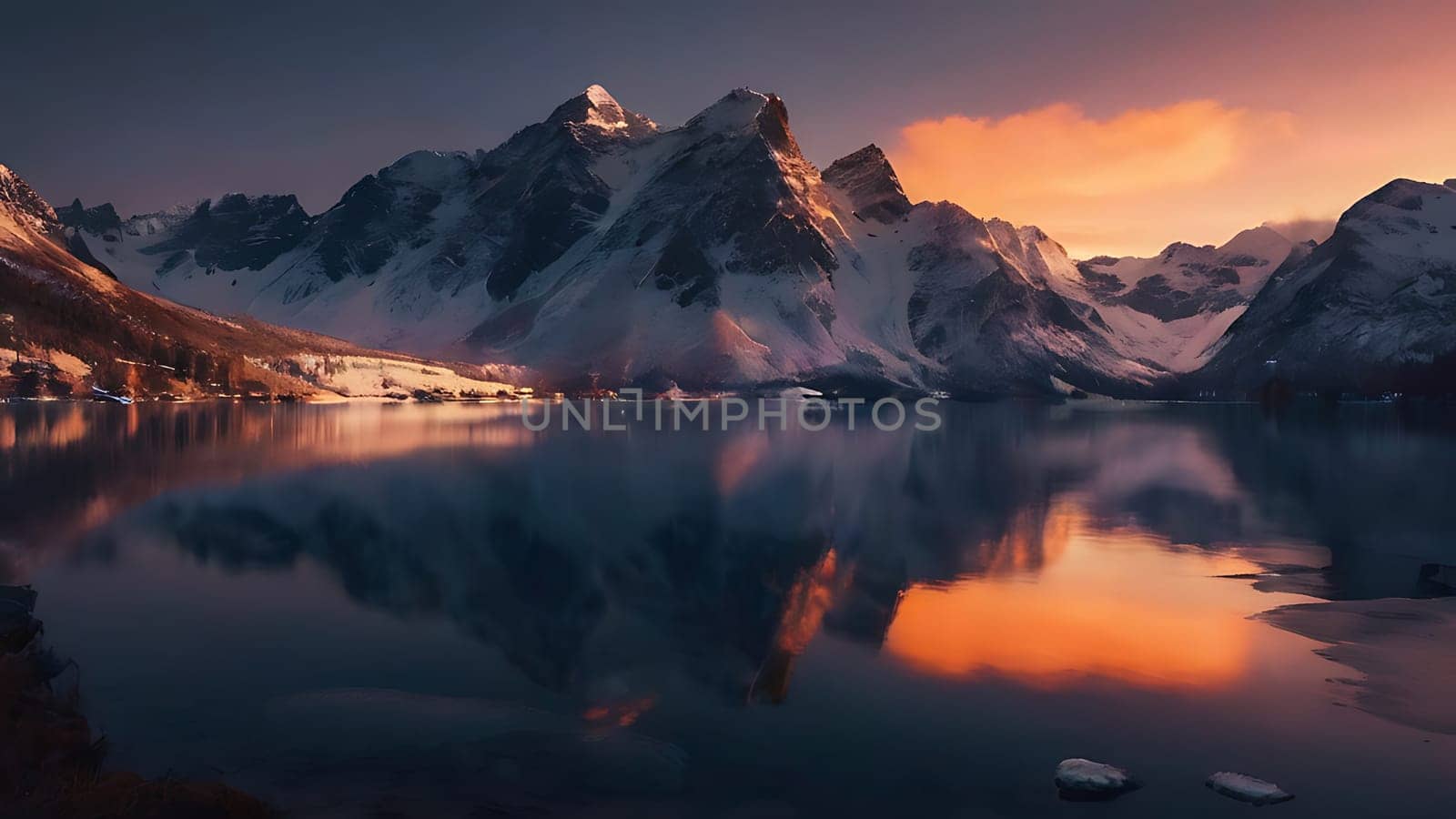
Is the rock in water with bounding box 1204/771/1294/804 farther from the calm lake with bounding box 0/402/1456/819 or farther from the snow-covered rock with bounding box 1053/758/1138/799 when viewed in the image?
the snow-covered rock with bounding box 1053/758/1138/799

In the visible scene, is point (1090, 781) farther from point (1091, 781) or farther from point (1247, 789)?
point (1247, 789)

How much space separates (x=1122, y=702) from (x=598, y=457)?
73775 millimetres

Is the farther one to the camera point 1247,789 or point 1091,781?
point 1091,781

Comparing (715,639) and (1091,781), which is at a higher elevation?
(1091,781)

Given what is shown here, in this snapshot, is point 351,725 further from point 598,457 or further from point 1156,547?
point 598,457

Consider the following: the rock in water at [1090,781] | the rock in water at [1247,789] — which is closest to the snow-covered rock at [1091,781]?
the rock in water at [1090,781]

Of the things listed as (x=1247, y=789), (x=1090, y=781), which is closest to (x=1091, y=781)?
(x=1090, y=781)

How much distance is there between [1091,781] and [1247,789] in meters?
2.74

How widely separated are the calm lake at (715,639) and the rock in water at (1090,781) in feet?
1.17

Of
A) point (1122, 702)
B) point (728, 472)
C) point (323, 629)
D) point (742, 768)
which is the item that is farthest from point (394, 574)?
point (728, 472)

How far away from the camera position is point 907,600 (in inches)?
1315

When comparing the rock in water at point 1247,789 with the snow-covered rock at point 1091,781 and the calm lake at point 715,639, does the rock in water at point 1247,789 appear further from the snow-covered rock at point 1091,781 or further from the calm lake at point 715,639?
the snow-covered rock at point 1091,781

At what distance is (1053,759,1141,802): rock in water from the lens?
1725cm

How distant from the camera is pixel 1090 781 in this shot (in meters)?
17.5
